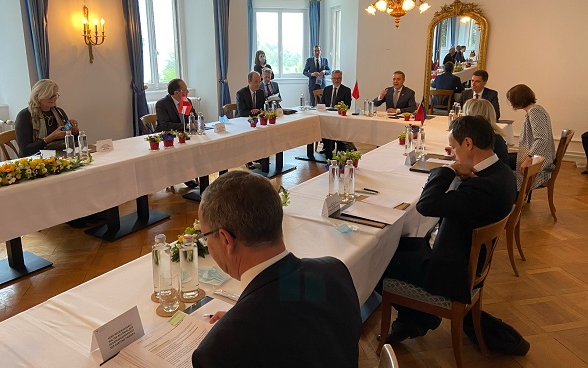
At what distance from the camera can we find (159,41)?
25.5 feet

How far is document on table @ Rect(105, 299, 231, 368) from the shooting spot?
48.8 inches

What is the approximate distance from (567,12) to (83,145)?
6.72 metres

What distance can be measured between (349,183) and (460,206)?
790 millimetres

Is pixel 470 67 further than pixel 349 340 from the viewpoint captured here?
Yes

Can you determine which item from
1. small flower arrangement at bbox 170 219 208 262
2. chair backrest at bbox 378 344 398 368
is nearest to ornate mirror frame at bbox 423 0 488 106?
small flower arrangement at bbox 170 219 208 262

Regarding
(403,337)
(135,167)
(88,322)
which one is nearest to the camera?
(88,322)

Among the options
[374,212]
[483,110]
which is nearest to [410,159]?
[483,110]

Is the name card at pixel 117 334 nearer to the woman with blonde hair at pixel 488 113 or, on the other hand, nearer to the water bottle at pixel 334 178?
the water bottle at pixel 334 178

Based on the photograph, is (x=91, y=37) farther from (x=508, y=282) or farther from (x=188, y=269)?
(x=508, y=282)

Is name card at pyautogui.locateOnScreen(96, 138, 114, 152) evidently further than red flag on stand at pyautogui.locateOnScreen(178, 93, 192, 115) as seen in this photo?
No

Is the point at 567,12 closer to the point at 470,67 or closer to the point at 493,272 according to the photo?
the point at 470,67

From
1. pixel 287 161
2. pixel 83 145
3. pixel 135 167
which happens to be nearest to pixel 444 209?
pixel 135 167

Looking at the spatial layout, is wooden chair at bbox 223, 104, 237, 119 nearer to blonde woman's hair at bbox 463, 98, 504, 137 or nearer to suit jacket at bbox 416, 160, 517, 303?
blonde woman's hair at bbox 463, 98, 504, 137

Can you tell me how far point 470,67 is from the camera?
7.42 m
